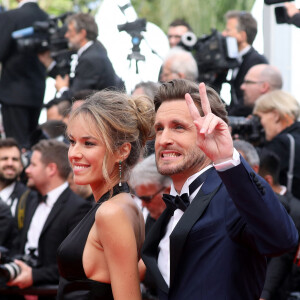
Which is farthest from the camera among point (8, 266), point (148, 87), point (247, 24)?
point (247, 24)

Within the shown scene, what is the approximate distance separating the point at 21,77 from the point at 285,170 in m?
3.63

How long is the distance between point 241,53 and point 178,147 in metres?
4.06

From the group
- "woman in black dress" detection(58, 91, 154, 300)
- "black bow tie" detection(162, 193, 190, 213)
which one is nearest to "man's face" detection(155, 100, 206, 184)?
"black bow tie" detection(162, 193, 190, 213)

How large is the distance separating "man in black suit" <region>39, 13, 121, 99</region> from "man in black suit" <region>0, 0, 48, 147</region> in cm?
31

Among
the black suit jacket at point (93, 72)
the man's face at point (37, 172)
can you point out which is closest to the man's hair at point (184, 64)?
the black suit jacket at point (93, 72)

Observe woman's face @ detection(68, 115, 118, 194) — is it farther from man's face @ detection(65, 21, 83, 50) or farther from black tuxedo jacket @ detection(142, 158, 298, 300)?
man's face @ detection(65, 21, 83, 50)

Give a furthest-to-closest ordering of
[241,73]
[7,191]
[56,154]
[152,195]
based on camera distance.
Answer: [7,191] < [241,73] < [56,154] < [152,195]

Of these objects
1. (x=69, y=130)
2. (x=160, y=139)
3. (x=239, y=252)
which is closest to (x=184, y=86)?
(x=160, y=139)

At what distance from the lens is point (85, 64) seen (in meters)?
7.00

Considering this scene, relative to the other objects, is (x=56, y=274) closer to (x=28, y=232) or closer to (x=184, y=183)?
(x=28, y=232)

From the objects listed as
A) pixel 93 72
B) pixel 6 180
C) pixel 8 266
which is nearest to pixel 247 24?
pixel 93 72

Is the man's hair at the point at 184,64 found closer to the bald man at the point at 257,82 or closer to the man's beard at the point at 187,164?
the bald man at the point at 257,82

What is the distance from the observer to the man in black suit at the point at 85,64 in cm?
702

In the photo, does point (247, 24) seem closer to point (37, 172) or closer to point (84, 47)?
point (84, 47)
